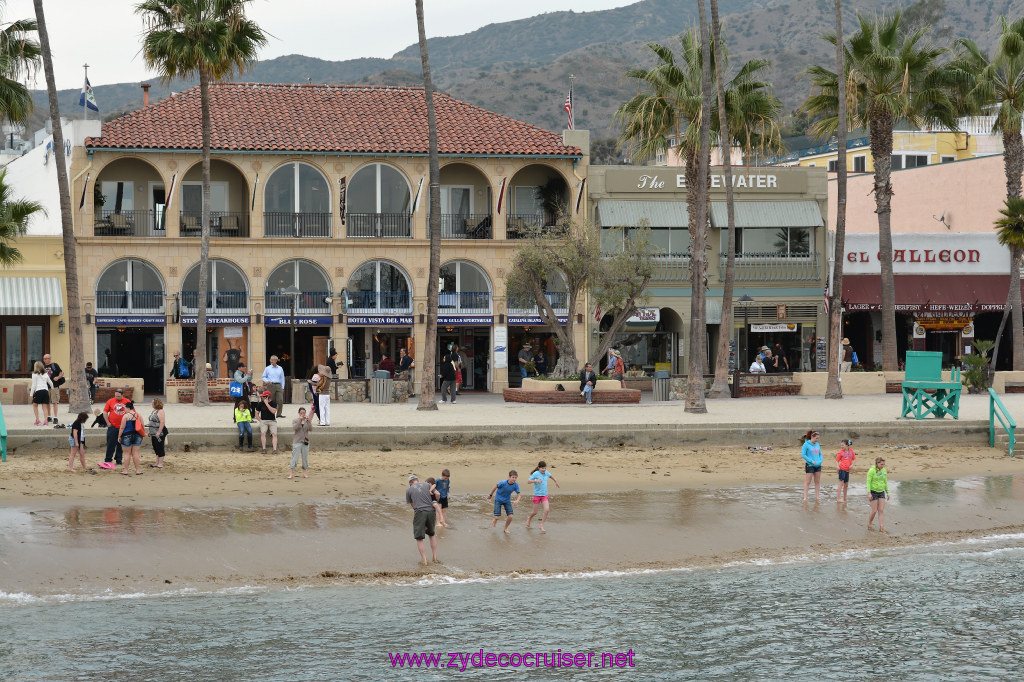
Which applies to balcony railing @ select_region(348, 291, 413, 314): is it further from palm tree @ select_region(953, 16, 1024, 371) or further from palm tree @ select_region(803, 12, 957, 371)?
palm tree @ select_region(953, 16, 1024, 371)

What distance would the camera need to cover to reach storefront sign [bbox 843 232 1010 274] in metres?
44.8

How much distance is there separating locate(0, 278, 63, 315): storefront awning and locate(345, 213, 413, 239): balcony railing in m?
10.1

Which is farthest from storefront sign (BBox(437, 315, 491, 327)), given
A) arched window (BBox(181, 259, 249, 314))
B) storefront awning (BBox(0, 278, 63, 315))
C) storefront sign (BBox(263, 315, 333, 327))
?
storefront awning (BBox(0, 278, 63, 315))

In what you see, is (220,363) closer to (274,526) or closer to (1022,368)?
(274,526)

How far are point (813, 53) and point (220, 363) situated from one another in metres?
Answer: 160

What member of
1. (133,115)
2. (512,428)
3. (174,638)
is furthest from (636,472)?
(133,115)

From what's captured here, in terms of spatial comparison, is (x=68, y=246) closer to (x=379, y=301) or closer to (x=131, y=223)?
(x=131, y=223)

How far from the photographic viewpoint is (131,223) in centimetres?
4075

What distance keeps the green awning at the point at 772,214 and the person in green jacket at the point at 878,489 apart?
2455cm

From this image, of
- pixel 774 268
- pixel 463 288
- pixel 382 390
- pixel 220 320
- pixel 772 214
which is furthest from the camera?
pixel 774 268

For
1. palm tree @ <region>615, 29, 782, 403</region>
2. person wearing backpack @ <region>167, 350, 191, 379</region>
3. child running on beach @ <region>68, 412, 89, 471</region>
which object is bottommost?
child running on beach @ <region>68, 412, 89, 471</region>

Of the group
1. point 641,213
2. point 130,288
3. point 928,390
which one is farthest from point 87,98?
point 928,390

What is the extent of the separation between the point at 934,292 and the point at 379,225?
21.6m

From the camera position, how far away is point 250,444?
25547 mm
